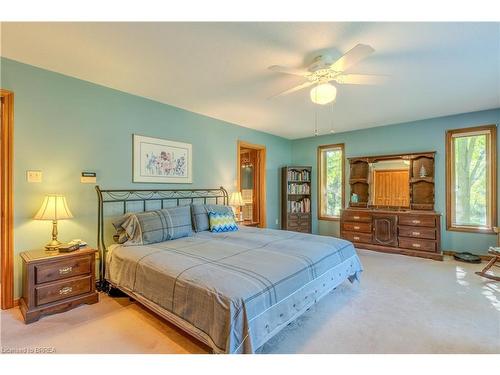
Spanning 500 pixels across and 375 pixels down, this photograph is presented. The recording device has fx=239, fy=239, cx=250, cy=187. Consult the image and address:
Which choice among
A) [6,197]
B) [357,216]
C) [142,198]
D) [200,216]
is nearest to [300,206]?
[357,216]

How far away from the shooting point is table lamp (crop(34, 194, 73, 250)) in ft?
7.55

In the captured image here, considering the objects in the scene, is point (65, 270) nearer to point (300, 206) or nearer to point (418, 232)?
point (300, 206)

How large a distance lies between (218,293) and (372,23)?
2222 mm

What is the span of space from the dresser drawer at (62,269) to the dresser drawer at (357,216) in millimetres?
4336

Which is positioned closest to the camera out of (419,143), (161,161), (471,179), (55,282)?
(55,282)

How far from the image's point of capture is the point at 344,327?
2.06 meters

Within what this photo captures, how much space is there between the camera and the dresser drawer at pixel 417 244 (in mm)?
4016

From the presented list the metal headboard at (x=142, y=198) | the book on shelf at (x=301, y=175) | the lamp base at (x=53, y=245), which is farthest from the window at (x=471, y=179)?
the lamp base at (x=53, y=245)

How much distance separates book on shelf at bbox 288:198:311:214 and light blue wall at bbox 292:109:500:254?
0.22m

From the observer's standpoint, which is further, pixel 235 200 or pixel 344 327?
pixel 235 200

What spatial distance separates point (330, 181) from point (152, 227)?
4273 millimetres

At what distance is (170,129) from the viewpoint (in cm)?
367

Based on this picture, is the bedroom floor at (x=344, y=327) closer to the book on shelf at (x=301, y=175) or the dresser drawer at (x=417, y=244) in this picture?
the dresser drawer at (x=417, y=244)
